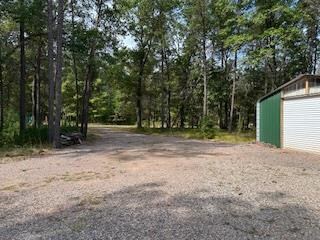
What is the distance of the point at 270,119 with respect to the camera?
710 inches

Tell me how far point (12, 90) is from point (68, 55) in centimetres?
1606

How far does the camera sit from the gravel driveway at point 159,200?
477 cm

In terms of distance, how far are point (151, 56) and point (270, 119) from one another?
2046 cm

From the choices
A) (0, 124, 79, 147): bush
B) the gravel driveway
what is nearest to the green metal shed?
the gravel driveway

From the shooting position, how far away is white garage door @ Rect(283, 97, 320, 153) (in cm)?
1451

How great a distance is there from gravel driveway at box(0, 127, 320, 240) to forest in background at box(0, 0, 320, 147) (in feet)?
25.5

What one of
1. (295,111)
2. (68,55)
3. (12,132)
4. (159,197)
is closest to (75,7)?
(68,55)

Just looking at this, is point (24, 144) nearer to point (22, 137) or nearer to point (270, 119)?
point (22, 137)

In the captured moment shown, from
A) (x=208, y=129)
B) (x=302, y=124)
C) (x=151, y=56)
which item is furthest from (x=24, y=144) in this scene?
(x=151, y=56)

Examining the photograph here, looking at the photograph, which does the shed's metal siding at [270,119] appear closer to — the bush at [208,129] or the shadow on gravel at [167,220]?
the bush at [208,129]

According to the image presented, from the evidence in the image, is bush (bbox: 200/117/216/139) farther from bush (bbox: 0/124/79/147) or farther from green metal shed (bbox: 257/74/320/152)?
bush (bbox: 0/124/79/147)

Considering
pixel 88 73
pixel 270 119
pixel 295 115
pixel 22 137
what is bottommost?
pixel 22 137

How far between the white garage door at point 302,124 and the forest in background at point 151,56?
297 inches

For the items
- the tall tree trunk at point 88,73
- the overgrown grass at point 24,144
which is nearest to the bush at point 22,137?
the overgrown grass at point 24,144
